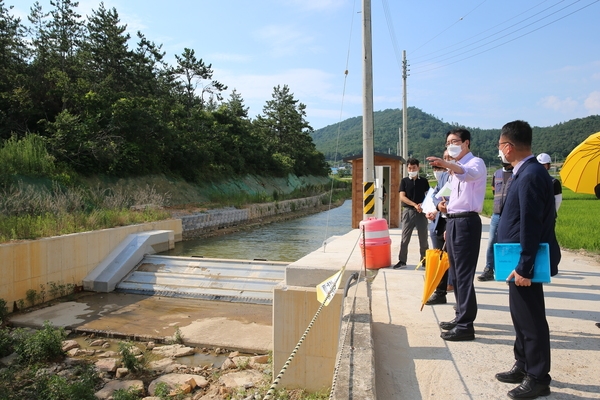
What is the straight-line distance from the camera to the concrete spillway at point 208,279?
379 inches

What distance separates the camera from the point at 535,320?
110 inches

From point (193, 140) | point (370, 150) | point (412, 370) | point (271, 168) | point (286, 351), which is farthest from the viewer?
point (271, 168)

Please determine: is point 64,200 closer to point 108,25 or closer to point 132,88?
point 132,88

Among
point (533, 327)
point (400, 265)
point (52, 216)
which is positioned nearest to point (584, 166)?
point (400, 265)

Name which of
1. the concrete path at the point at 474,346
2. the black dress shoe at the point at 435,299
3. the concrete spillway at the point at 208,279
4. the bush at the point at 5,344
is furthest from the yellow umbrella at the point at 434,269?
the bush at the point at 5,344

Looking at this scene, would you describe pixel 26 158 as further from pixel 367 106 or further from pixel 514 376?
pixel 514 376

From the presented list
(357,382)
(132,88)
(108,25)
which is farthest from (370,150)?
(108,25)

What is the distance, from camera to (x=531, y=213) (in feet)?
9.00

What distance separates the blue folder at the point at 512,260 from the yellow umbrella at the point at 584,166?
2.99m

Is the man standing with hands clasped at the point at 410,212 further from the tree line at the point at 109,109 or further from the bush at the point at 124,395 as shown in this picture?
the tree line at the point at 109,109

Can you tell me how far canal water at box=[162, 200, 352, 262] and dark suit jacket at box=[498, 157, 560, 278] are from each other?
8642mm

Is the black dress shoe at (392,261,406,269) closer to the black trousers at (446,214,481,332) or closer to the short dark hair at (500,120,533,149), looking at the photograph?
the black trousers at (446,214,481,332)

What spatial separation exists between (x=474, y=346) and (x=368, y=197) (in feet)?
14.6

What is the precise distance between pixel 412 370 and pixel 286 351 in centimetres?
295
